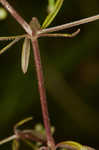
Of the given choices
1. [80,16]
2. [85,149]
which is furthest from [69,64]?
[85,149]

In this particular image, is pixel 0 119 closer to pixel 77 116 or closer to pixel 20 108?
pixel 20 108

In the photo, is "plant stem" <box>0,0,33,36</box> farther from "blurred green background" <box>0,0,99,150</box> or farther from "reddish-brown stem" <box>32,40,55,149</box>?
"blurred green background" <box>0,0,99,150</box>

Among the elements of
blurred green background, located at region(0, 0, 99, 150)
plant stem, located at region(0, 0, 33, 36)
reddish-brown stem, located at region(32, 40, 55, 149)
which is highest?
blurred green background, located at region(0, 0, 99, 150)

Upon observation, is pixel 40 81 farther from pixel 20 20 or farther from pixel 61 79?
pixel 61 79

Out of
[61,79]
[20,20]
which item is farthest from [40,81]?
[61,79]

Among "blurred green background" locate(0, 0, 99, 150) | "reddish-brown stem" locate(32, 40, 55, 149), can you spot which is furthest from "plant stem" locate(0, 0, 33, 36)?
"blurred green background" locate(0, 0, 99, 150)

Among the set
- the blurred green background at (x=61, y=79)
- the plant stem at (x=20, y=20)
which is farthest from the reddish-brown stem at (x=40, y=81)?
the blurred green background at (x=61, y=79)

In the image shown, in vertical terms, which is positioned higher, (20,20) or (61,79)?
(61,79)

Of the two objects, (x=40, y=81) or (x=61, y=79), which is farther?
(x=61, y=79)

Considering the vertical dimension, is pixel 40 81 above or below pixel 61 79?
below
